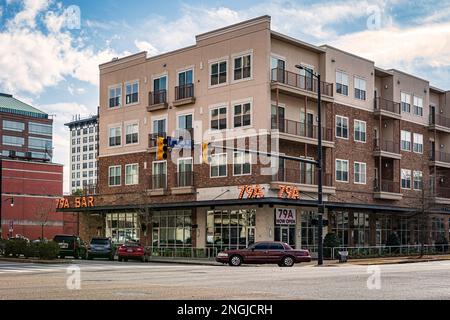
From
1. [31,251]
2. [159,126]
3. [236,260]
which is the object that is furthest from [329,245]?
[31,251]

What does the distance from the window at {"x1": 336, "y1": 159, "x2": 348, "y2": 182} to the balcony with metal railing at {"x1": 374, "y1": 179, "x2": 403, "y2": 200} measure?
13.8 ft

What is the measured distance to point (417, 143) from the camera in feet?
211

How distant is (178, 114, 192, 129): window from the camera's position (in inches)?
2128

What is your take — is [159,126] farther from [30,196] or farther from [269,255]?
[30,196]

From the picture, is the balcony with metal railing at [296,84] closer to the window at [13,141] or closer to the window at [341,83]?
the window at [341,83]

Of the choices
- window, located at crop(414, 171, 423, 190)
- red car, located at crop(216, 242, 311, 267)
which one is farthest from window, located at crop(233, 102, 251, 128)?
window, located at crop(414, 171, 423, 190)

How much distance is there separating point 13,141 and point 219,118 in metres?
106

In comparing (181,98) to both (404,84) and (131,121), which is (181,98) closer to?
(131,121)

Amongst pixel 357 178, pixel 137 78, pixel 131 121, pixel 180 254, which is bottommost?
pixel 180 254

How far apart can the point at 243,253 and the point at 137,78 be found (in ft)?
81.8

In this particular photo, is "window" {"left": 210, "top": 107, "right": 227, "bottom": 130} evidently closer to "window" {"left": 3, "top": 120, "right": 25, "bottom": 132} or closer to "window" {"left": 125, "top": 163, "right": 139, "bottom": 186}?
"window" {"left": 125, "top": 163, "right": 139, "bottom": 186}

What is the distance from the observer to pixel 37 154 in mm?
151250

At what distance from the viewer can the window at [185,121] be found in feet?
177

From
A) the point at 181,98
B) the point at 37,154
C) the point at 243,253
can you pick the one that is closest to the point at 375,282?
the point at 243,253
